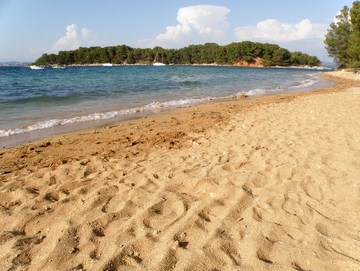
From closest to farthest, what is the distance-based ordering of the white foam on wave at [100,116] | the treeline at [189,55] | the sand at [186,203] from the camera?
the sand at [186,203], the white foam on wave at [100,116], the treeline at [189,55]

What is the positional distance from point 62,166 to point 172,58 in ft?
451

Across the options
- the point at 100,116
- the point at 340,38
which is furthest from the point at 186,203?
the point at 340,38

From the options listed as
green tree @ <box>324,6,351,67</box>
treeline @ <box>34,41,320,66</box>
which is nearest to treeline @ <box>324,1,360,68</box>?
green tree @ <box>324,6,351,67</box>

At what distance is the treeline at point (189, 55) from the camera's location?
119 metres

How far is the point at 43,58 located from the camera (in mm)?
123688

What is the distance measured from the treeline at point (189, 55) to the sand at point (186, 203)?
380 feet

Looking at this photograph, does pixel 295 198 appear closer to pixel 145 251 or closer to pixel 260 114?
pixel 145 251

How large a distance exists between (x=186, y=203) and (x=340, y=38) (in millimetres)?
63689

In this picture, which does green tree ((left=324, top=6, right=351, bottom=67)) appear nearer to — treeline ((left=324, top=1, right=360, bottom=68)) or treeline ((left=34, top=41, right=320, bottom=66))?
treeline ((left=324, top=1, right=360, bottom=68))

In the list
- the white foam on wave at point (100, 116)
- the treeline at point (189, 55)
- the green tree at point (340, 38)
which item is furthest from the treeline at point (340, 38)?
the treeline at point (189, 55)

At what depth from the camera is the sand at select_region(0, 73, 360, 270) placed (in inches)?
96.1

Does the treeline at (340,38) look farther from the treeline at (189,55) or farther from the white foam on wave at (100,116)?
the treeline at (189,55)

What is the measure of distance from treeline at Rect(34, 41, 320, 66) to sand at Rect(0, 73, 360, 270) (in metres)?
116

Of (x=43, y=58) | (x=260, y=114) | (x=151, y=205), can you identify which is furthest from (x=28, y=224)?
(x=43, y=58)
